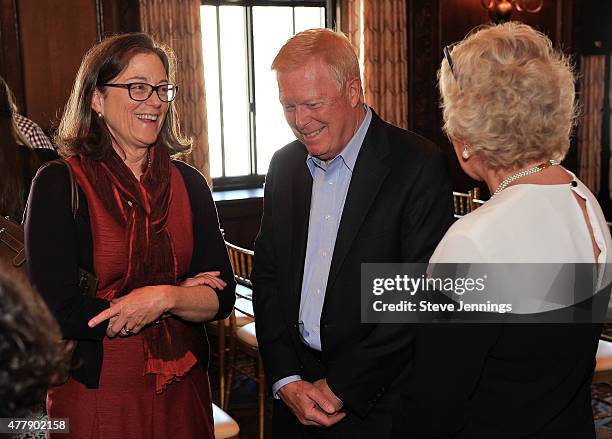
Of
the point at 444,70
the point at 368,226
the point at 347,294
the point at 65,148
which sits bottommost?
the point at 347,294

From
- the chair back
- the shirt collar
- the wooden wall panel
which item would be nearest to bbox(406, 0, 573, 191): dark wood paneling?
the wooden wall panel

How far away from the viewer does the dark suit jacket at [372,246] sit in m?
2.26

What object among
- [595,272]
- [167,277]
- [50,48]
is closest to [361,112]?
[167,277]

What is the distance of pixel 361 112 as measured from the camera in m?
2.40

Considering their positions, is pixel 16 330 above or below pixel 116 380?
above

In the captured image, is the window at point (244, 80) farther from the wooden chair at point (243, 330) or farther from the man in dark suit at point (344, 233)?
the man in dark suit at point (344, 233)

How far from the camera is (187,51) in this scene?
278 inches

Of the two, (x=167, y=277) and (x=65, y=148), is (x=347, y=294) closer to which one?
(x=167, y=277)

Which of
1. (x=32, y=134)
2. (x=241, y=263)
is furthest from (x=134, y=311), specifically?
(x=241, y=263)

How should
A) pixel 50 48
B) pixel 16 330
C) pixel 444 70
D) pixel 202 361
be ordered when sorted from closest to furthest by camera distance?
pixel 16 330 < pixel 444 70 < pixel 202 361 < pixel 50 48

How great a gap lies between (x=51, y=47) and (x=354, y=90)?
16.2ft

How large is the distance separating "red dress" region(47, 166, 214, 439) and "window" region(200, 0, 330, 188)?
216 inches

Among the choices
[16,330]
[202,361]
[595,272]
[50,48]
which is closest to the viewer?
[16,330]

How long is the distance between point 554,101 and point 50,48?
18.6 feet
